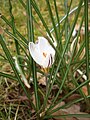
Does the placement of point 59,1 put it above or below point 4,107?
above

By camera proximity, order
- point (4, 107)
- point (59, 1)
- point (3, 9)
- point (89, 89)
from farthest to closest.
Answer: point (59, 1), point (3, 9), point (4, 107), point (89, 89)

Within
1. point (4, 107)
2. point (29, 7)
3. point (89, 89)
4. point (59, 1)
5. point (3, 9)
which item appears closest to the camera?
point (29, 7)

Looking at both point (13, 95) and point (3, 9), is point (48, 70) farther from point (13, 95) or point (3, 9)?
point (3, 9)

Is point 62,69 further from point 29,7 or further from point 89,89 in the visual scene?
point 29,7

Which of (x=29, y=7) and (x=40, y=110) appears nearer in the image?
(x=29, y=7)

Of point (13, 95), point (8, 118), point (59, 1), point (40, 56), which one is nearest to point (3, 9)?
point (59, 1)

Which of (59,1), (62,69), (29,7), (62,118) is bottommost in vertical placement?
(62,118)

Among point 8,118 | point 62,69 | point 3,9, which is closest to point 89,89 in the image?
point 62,69
